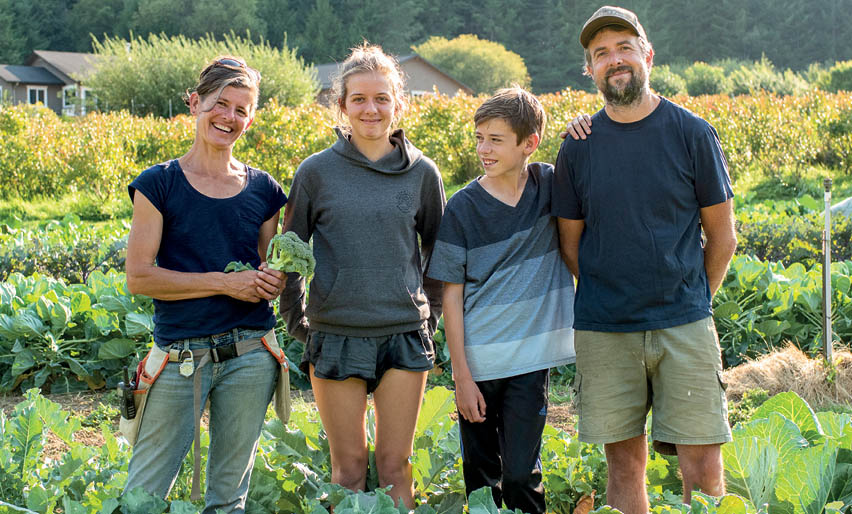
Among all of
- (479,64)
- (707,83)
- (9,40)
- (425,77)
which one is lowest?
(707,83)

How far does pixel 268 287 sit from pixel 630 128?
1264 mm

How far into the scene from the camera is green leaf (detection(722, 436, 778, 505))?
2.57m

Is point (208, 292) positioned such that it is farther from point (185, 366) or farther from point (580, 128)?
point (580, 128)

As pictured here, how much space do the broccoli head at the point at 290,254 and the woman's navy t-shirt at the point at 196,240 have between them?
0.15 meters

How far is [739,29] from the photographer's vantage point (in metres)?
61.1

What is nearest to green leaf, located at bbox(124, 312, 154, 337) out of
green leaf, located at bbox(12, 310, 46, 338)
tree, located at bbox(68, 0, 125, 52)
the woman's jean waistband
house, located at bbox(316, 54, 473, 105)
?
green leaf, located at bbox(12, 310, 46, 338)

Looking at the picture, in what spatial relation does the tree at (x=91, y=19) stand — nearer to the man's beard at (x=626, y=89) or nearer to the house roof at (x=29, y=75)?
the house roof at (x=29, y=75)

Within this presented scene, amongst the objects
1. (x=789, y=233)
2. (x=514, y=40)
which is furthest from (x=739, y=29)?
(x=789, y=233)

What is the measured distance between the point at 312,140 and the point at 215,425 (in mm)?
12440

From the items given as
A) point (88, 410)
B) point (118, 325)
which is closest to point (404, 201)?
point (88, 410)

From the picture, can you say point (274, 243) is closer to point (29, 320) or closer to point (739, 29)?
point (29, 320)

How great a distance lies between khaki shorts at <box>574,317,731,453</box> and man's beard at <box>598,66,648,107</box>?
2.45ft

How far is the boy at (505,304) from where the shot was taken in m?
2.71

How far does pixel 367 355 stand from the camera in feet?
8.82
